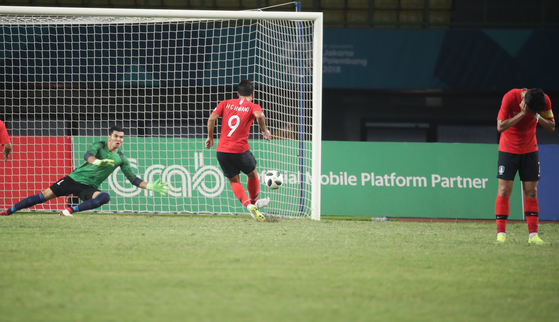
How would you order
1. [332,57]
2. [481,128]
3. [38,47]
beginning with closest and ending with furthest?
[38,47]
[332,57]
[481,128]

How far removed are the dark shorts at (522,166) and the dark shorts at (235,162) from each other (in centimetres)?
320

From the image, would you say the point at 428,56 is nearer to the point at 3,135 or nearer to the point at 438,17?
the point at 438,17

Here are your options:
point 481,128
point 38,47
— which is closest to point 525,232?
point 481,128

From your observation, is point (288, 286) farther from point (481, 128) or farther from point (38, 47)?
point (481, 128)

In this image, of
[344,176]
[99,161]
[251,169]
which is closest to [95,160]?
[99,161]

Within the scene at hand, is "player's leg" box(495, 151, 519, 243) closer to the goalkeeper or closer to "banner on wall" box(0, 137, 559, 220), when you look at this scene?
"banner on wall" box(0, 137, 559, 220)

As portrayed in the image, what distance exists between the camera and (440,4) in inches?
580

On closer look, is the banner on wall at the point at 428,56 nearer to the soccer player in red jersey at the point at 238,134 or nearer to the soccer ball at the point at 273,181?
the soccer player in red jersey at the point at 238,134

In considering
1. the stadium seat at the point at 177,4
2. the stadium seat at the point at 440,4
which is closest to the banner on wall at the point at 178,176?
the stadium seat at the point at 177,4

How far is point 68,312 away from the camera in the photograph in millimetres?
2617

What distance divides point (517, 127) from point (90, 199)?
5.53m

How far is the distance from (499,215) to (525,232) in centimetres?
166

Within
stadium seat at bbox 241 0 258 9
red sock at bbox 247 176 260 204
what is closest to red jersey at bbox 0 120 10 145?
red sock at bbox 247 176 260 204

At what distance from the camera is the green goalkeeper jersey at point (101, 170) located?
7555 mm
